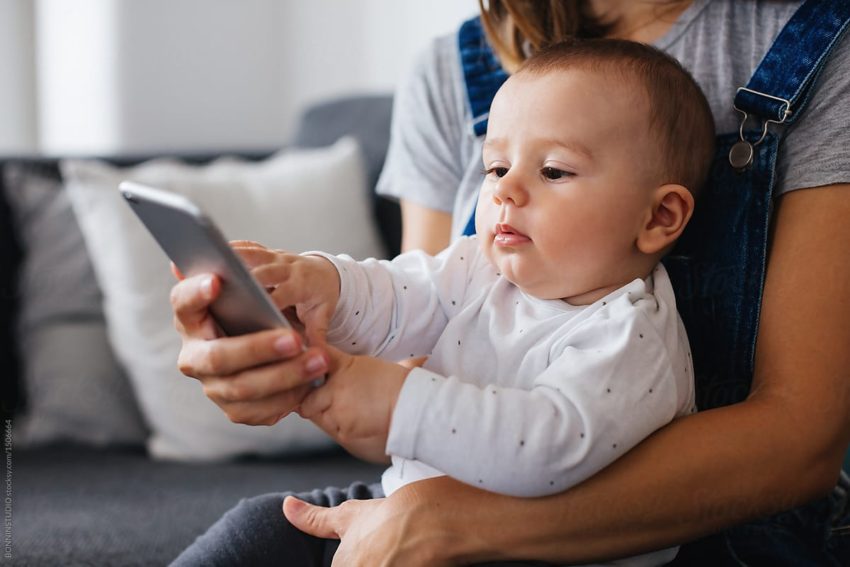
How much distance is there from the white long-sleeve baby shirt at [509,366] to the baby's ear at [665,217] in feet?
0.13

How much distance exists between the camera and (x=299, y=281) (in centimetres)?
82

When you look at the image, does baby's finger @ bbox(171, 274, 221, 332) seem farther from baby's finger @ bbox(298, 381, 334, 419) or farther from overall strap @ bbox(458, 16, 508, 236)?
overall strap @ bbox(458, 16, 508, 236)

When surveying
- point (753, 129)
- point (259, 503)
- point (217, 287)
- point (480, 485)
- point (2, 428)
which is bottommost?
point (2, 428)

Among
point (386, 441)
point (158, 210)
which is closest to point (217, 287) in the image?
point (158, 210)

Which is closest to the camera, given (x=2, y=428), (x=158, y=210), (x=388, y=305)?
(x=158, y=210)

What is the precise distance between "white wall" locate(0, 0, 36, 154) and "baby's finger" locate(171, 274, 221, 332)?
1.95m

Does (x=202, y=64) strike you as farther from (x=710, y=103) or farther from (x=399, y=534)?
(x=399, y=534)

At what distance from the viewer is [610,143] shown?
820mm

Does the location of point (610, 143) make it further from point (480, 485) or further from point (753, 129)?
point (480, 485)

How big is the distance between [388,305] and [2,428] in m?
1.00

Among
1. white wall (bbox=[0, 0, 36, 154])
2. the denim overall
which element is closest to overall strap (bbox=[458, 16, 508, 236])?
the denim overall

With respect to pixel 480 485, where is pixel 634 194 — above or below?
above

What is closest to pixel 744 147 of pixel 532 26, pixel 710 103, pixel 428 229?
pixel 710 103

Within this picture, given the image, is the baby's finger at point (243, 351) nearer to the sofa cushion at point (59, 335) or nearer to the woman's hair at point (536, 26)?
the woman's hair at point (536, 26)
